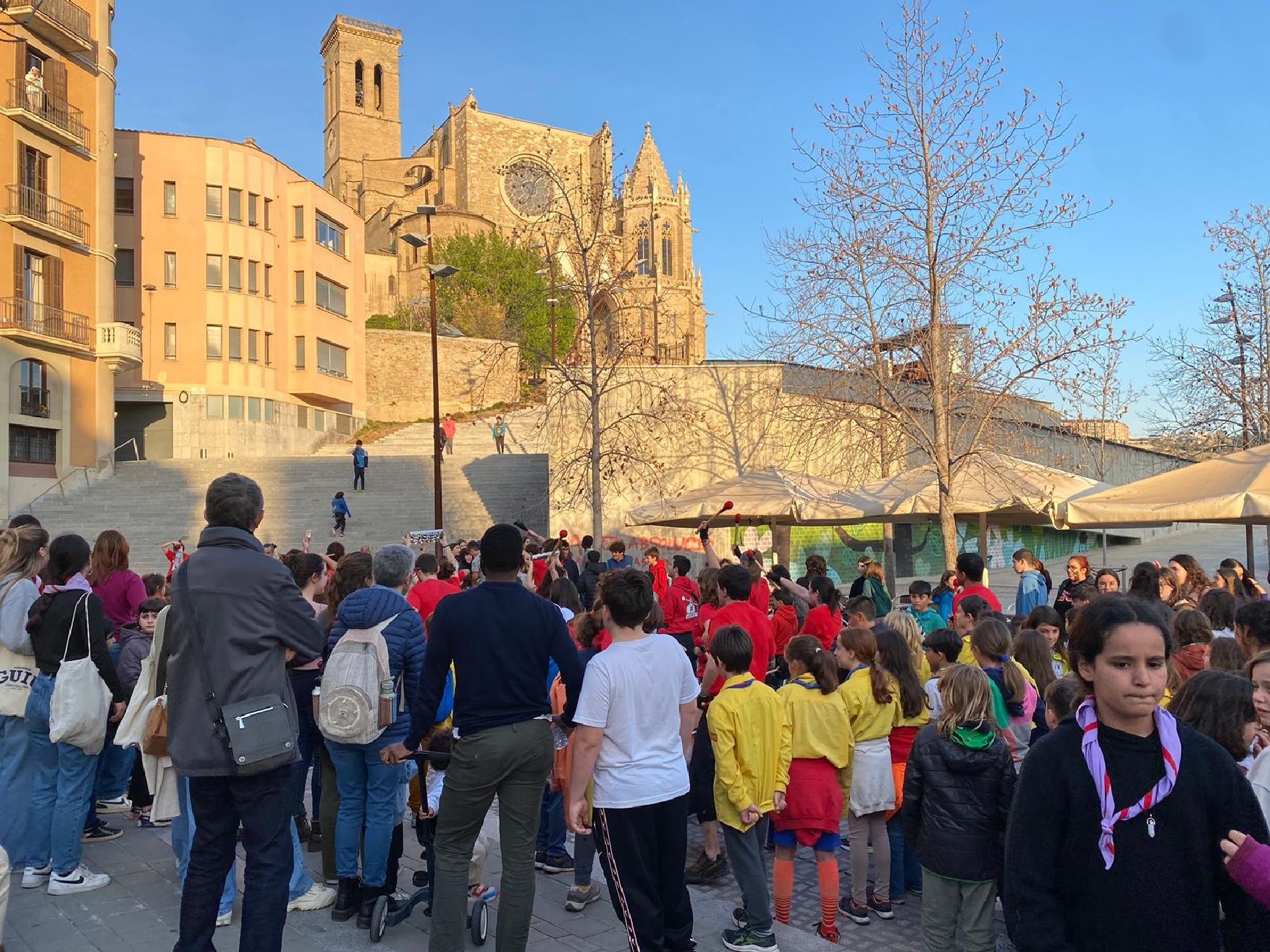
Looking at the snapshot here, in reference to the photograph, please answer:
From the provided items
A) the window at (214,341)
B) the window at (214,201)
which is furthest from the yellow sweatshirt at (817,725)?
the window at (214,201)

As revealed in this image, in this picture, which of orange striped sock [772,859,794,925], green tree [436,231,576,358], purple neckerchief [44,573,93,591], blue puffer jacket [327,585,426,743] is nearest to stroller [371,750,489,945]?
blue puffer jacket [327,585,426,743]

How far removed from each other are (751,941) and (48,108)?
34.5 m

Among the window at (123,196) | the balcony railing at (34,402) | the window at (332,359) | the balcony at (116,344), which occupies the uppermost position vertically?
the window at (123,196)

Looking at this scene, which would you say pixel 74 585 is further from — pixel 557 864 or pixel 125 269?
pixel 125 269

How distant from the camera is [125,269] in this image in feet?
121

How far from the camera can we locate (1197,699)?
126 inches

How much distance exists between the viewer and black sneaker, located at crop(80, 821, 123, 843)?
21.2 ft

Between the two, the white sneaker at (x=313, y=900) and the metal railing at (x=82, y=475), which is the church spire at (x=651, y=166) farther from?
the white sneaker at (x=313, y=900)

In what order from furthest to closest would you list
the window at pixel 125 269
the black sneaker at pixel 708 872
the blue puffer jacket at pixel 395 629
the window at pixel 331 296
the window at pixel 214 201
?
the window at pixel 331 296
the window at pixel 214 201
the window at pixel 125 269
the black sneaker at pixel 708 872
the blue puffer jacket at pixel 395 629

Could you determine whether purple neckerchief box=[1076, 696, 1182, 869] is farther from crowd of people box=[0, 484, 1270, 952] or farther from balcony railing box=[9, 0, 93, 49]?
balcony railing box=[9, 0, 93, 49]

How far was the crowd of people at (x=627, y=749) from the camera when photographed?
2340mm

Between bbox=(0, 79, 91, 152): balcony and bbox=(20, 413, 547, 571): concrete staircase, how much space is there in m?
10.6

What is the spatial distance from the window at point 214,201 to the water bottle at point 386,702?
37.6 m

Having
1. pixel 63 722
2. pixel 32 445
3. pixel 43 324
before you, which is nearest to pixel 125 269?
pixel 43 324
